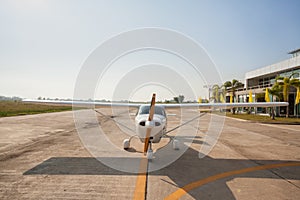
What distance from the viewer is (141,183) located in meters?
4.75

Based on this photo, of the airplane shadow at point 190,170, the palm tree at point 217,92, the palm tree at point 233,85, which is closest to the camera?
the airplane shadow at point 190,170

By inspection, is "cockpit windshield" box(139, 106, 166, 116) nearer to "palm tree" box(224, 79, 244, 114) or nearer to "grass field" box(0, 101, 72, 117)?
"grass field" box(0, 101, 72, 117)

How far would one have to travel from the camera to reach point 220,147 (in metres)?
8.90

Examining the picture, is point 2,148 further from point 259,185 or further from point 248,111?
point 248,111

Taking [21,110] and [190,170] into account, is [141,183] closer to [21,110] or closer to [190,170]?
[190,170]

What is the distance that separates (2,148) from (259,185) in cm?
929

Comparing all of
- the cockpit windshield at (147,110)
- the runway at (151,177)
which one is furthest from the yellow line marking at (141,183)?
the cockpit windshield at (147,110)

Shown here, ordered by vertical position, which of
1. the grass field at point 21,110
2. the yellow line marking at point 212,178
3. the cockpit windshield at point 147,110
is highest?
the cockpit windshield at point 147,110

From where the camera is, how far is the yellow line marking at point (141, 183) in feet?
13.5

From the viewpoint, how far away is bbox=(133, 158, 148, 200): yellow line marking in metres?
4.11

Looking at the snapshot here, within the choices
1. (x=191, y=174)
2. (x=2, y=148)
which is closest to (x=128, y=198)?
(x=191, y=174)

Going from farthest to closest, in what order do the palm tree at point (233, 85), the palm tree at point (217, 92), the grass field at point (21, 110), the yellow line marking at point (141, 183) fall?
the palm tree at point (217, 92), the palm tree at point (233, 85), the grass field at point (21, 110), the yellow line marking at point (141, 183)

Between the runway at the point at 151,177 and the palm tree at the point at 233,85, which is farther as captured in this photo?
the palm tree at the point at 233,85

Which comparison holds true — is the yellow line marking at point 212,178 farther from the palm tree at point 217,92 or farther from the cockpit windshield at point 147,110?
the palm tree at point 217,92
